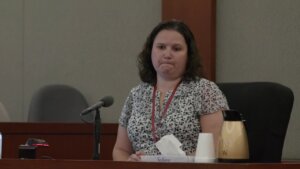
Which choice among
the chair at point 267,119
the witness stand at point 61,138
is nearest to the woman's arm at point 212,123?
the chair at point 267,119

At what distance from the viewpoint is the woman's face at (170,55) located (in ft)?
12.1

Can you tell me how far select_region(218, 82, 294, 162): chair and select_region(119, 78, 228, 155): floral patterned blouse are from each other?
0.19m

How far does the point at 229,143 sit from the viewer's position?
2795 millimetres

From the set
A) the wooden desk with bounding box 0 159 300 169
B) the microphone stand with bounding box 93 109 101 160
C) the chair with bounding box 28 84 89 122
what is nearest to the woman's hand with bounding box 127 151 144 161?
the microphone stand with bounding box 93 109 101 160

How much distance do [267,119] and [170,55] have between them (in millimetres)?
611

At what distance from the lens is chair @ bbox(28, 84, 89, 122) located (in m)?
5.98

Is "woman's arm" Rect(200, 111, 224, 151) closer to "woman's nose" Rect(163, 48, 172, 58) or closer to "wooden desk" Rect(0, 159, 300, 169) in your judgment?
"woman's nose" Rect(163, 48, 172, 58)

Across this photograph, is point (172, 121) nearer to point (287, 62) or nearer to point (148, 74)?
point (148, 74)

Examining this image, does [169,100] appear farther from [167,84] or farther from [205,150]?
[205,150]

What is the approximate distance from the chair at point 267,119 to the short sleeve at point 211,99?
0.54 feet

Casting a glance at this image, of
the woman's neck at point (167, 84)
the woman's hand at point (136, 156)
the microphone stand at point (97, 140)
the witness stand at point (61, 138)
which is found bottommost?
the witness stand at point (61, 138)

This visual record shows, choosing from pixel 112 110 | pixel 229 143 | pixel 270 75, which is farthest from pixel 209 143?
pixel 112 110

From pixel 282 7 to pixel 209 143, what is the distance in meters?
3.19

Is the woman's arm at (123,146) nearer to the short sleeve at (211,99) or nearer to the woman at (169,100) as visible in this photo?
the woman at (169,100)
